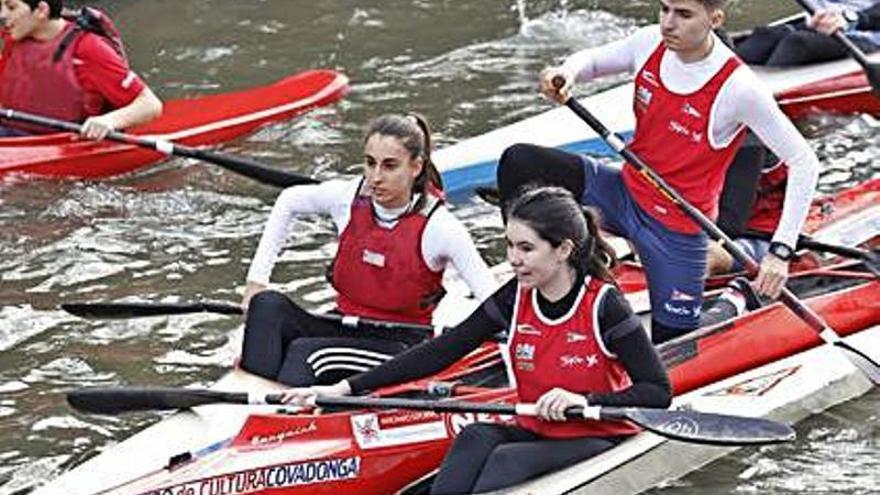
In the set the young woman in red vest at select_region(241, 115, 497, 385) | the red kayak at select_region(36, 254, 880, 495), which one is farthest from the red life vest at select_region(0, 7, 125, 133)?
the red kayak at select_region(36, 254, 880, 495)

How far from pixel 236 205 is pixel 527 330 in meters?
4.17

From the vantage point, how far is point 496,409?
Result: 6125mm

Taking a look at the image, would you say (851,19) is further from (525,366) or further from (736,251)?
(525,366)

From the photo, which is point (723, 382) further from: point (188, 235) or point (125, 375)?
point (188, 235)

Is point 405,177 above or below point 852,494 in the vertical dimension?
above

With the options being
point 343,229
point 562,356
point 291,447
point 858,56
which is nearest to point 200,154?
point 343,229

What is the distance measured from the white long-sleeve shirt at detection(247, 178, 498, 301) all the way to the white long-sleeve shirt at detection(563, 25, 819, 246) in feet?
2.93

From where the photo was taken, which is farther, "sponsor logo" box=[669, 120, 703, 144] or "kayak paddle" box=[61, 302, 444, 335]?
"kayak paddle" box=[61, 302, 444, 335]

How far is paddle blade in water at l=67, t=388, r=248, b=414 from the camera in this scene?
6.29 m

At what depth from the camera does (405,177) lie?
270 inches

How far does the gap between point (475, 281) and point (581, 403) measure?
904 mm

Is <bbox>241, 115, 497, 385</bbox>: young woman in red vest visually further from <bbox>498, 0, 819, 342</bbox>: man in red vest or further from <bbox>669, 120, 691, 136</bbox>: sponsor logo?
<bbox>669, 120, 691, 136</bbox>: sponsor logo

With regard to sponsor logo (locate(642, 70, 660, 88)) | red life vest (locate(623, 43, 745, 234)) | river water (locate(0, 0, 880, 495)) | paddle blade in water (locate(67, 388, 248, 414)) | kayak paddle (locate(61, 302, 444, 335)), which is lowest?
river water (locate(0, 0, 880, 495))

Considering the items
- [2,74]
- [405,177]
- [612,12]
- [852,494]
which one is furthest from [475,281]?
[612,12]
